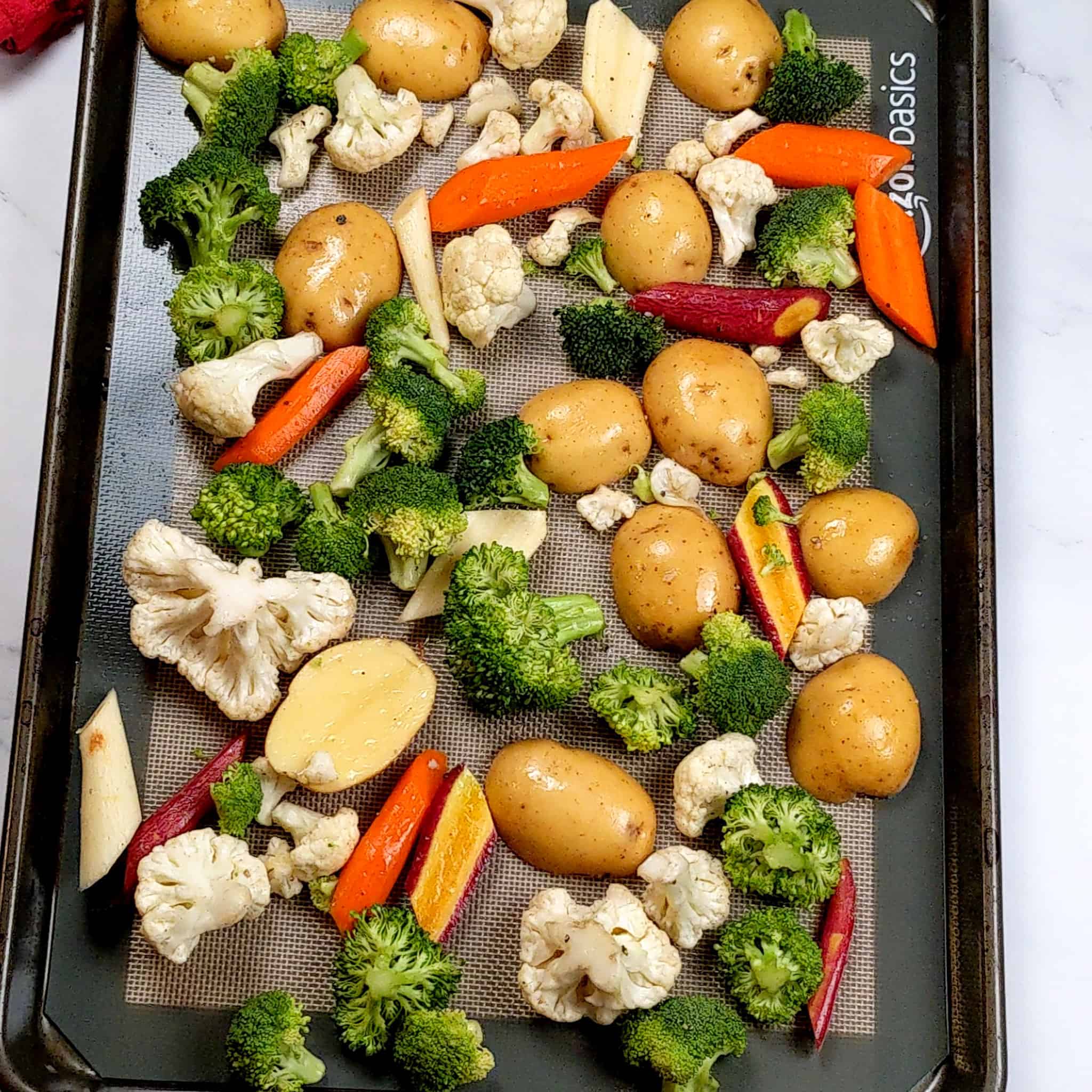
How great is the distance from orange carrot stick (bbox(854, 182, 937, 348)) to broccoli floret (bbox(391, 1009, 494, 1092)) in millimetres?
1735

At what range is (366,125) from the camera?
2.85 meters

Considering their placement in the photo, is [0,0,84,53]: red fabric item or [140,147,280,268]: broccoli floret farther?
[0,0,84,53]: red fabric item

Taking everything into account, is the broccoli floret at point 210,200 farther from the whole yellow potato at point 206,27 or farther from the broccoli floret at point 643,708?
the broccoli floret at point 643,708

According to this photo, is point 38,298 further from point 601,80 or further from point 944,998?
point 944,998

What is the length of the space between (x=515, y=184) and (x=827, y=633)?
1.17 m

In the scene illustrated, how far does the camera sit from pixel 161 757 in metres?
2.65

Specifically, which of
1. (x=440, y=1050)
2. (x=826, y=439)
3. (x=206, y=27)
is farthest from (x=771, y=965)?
(x=206, y=27)

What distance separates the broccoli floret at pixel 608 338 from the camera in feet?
9.13

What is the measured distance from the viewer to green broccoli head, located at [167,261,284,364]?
8.87 feet

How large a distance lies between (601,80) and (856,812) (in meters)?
1.69

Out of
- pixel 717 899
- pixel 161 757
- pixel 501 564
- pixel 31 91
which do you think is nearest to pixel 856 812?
pixel 717 899

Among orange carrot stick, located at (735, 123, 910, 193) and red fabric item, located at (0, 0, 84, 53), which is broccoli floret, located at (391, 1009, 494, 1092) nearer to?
orange carrot stick, located at (735, 123, 910, 193)

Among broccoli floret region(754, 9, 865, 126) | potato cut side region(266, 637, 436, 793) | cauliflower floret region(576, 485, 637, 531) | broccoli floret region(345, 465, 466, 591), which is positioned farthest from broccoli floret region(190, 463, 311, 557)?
broccoli floret region(754, 9, 865, 126)

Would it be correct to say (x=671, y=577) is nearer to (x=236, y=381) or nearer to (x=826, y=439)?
(x=826, y=439)
